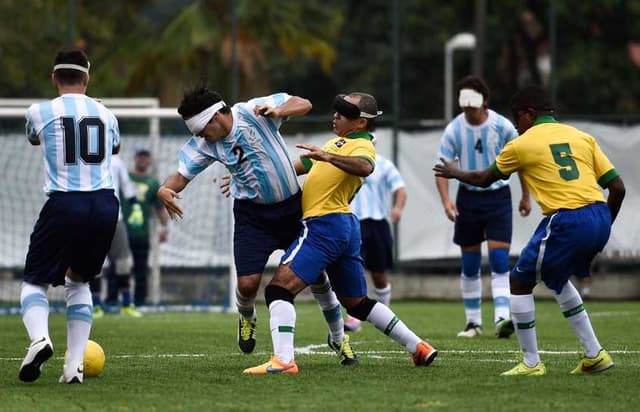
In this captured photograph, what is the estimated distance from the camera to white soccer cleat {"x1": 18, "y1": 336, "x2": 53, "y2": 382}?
7.93 metres

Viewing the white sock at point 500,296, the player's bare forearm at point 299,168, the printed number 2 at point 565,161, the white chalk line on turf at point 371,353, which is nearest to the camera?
the printed number 2 at point 565,161

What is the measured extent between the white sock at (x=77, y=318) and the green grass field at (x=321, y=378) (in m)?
0.21

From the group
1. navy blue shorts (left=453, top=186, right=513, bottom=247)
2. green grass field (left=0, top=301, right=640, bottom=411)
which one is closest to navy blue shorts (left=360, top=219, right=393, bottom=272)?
green grass field (left=0, top=301, right=640, bottom=411)

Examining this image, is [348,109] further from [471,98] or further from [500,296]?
[500,296]

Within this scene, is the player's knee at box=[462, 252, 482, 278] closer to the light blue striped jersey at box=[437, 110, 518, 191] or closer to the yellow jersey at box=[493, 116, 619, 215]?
the light blue striped jersey at box=[437, 110, 518, 191]

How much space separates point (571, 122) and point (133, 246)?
21.1 feet

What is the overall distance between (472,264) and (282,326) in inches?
173

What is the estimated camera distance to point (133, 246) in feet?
57.6

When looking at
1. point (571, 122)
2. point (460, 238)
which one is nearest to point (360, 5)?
point (571, 122)

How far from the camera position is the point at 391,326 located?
8.80 m

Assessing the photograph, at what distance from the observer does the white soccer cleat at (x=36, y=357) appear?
793cm

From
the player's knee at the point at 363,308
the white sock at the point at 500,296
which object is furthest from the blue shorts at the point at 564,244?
the white sock at the point at 500,296

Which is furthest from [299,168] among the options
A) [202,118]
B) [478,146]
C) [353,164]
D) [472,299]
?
[472,299]

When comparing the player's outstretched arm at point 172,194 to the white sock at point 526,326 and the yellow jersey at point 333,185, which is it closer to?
the yellow jersey at point 333,185
